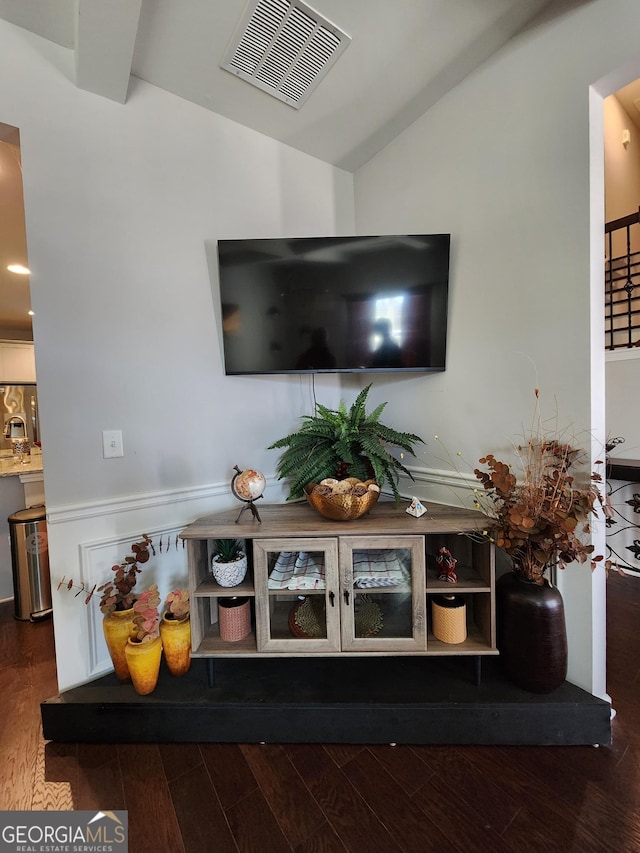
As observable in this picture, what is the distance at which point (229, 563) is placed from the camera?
141 cm

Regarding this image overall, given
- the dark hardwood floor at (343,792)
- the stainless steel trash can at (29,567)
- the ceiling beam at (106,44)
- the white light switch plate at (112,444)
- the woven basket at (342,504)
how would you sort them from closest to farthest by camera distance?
the dark hardwood floor at (343,792), the ceiling beam at (106,44), the woven basket at (342,504), the white light switch plate at (112,444), the stainless steel trash can at (29,567)

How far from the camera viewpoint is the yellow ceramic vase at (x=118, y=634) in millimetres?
1434

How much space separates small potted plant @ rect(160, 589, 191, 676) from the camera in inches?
57.0

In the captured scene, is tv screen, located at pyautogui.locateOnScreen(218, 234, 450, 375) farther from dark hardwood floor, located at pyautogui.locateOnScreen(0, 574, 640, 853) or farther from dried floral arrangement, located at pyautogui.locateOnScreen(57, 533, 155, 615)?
dark hardwood floor, located at pyautogui.locateOnScreen(0, 574, 640, 853)

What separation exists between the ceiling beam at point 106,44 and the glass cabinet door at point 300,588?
1.90 metres

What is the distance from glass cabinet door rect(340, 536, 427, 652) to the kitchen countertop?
2487mm

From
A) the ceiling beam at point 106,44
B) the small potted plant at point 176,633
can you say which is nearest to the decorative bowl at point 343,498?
the small potted plant at point 176,633

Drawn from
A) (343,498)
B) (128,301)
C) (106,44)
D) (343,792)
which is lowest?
(343,792)

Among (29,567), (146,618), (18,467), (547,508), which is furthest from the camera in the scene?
(18,467)

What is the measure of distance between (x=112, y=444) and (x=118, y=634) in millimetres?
796

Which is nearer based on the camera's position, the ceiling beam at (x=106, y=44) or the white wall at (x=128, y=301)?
the ceiling beam at (x=106, y=44)

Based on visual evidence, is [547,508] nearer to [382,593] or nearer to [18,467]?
[382,593]

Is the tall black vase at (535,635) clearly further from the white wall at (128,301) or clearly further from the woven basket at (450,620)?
the white wall at (128,301)

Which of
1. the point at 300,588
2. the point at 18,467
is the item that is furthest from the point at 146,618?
the point at 18,467
